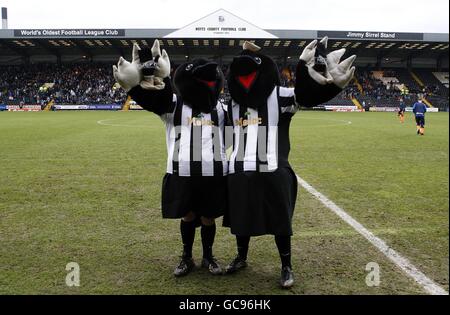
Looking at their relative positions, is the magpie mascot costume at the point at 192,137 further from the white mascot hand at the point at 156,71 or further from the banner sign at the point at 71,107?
the banner sign at the point at 71,107

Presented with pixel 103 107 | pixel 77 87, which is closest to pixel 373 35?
pixel 103 107

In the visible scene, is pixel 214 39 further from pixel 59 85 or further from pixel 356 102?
pixel 59 85

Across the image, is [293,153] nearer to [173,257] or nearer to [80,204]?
[80,204]

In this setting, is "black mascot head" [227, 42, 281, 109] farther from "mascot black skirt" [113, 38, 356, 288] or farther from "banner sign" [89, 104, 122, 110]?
"banner sign" [89, 104, 122, 110]

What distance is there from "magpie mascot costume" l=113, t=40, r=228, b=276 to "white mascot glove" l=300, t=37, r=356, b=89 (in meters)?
0.79

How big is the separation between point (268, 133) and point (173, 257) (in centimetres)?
157

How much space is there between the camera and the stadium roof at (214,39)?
37.1 m

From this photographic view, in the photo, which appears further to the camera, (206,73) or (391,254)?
(391,254)

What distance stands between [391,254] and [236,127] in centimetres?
196

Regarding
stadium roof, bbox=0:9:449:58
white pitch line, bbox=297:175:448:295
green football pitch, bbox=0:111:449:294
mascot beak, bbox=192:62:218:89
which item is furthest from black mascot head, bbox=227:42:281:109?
stadium roof, bbox=0:9:449:58

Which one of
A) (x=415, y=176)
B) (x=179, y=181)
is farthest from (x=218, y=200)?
(x=415, y=176)

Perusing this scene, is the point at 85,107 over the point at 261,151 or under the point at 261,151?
over

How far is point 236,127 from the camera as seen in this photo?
3576 millimetres

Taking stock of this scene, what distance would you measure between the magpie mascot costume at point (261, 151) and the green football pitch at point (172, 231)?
555 mm
